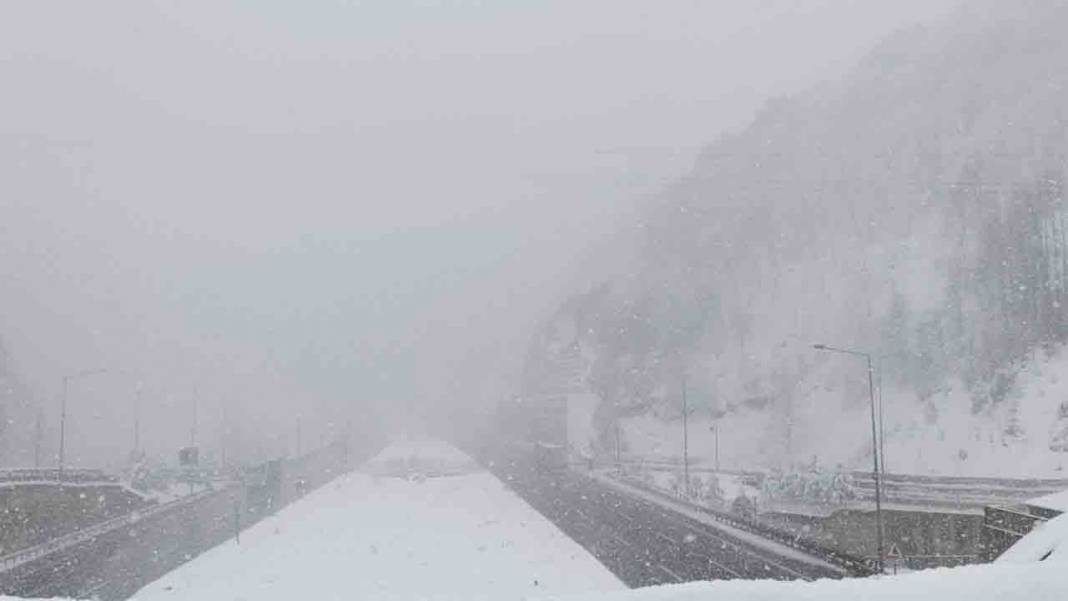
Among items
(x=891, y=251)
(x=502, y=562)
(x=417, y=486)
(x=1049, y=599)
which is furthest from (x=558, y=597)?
(x=891, y=251)

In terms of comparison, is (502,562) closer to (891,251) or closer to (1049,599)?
(1049,599)

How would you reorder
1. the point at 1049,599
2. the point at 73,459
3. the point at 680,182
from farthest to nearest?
the point at 73,459 → the point at 680,182 → the point at 1049,599

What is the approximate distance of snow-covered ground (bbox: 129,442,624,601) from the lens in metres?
34.6

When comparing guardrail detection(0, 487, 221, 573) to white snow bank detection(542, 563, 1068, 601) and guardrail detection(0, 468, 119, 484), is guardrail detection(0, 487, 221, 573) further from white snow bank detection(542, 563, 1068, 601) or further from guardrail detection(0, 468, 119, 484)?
white snow bank detection(542, 563, 1068, 601)

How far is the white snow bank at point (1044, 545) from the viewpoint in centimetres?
1066

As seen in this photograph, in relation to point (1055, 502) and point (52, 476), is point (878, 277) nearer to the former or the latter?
point (1055, 502)

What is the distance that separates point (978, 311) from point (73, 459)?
163 meters

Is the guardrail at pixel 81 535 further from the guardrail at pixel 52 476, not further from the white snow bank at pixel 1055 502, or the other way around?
the white snow bank at pixel 1055 502

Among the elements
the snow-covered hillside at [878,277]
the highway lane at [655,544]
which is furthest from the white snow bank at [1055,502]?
the snow-covered hillside at [878,277]

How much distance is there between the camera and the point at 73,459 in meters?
181

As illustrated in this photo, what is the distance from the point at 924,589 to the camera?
6758mm

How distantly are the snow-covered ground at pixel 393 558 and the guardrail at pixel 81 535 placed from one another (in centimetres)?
920

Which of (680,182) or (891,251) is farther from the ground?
(680,182)

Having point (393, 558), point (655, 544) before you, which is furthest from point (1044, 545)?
point (655, 544)
